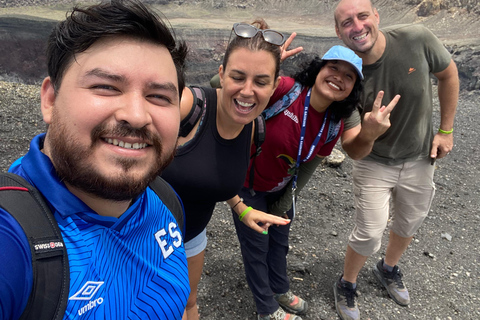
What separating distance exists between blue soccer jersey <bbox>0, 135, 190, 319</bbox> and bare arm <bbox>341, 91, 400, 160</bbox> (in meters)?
1.52

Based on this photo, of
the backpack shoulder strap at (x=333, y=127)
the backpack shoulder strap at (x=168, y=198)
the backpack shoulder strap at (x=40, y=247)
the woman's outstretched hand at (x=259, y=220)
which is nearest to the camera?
the backpack shoulder strap at (x=40, y=247)

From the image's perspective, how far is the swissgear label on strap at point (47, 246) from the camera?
0.77 metres

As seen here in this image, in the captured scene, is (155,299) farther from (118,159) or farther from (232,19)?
(232,19)

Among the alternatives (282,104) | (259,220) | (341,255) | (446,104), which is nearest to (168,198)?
(259,220)

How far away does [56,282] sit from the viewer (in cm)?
79

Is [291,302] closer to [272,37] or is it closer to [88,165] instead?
[272,37]

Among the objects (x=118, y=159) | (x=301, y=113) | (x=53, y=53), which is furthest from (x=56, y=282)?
(x=301, y=113)

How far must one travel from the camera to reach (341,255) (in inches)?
149

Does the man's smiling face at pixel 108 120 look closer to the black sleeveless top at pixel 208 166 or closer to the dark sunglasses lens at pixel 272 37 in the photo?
the black sleeveless top at pixel 208 166

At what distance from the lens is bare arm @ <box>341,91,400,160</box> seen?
221 cm

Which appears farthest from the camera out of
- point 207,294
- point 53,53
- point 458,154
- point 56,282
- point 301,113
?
point 458,154

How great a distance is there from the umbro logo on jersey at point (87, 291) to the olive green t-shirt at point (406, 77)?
228 cm

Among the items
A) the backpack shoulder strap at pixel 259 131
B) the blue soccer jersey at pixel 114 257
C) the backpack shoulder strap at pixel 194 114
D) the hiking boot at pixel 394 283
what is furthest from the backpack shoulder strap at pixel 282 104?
the hiking boot at pixel 394 283

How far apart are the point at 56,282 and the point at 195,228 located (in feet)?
4.19
